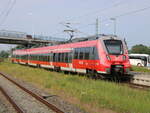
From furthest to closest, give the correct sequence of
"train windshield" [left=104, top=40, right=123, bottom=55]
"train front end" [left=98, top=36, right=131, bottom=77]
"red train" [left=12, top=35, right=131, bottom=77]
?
"train windshield" [left=104, top=40, right=123, bottom=55]
"red train" [left=12, top=35, right=131, bottom=77]
"train front end" [left=98, top=36, right=131, bottom=77]

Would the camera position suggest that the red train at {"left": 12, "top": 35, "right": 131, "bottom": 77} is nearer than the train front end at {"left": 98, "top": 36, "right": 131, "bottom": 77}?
No

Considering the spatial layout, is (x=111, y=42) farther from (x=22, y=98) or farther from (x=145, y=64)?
(x=145, y=64)

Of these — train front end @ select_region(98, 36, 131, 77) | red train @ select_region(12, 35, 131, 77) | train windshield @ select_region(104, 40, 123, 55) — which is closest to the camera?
train front end @ select_region(98, 36, 131, 77)

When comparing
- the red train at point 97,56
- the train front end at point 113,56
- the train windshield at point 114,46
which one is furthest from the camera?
the train windshield at point 114,46

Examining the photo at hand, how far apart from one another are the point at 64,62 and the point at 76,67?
288 centimetres

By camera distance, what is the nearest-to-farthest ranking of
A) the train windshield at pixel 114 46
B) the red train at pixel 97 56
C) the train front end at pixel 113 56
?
the train front end at pixel 113 56 → the red train at pixel 97 56 → the train windshield at pixel 114 46

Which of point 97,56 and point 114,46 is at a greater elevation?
point 114,46

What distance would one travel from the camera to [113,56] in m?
15.4

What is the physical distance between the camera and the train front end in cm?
1501

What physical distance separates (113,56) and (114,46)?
97cm

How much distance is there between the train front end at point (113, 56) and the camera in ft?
49.2

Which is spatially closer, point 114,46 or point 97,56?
point 97,56

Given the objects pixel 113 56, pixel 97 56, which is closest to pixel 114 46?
pixel 113 56

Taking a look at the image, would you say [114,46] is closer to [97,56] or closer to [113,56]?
[113,56]
